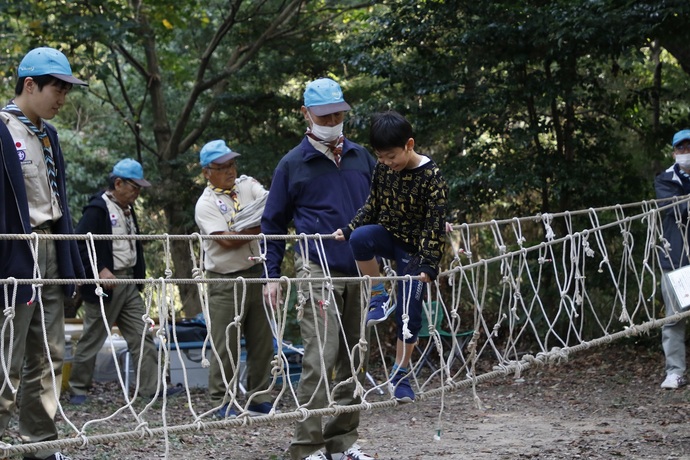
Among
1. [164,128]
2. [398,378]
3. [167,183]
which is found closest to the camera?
[398,378]

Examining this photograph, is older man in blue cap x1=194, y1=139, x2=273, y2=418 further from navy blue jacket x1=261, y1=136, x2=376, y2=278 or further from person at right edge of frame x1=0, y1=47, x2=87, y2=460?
person at right edge of frame x1=0, y1=47, x2=87, y2=460

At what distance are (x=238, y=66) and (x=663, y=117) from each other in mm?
3910

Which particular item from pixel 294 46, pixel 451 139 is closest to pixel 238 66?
pixel 294 46

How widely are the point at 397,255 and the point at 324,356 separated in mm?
474

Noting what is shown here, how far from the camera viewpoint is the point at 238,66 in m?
9.11

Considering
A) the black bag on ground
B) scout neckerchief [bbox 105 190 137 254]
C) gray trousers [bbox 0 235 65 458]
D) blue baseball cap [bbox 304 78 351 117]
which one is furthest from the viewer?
the black bag on ground

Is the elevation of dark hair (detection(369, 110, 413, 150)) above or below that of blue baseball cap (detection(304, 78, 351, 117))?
below

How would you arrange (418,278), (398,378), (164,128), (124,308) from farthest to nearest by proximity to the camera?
1. (164,128)
2. (124,308)
3. (398,378)
4. (418,278)

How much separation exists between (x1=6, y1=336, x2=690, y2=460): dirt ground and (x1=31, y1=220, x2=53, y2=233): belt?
45.6 inches

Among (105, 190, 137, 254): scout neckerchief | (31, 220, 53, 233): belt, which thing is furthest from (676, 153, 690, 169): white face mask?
(31, 220, 53, 233): belt

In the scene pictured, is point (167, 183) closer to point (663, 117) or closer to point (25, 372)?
point (663, 117)

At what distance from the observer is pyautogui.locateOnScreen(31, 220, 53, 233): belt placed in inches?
135

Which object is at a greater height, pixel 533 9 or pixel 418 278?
pixel 533 9

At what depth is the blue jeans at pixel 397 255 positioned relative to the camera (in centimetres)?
350
